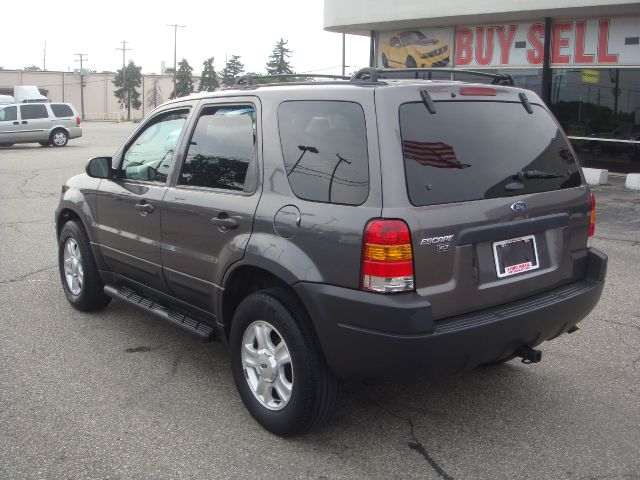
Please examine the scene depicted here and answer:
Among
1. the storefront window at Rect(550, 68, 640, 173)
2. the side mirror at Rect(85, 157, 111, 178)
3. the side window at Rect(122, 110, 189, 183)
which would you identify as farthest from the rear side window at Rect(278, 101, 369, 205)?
the storefront window at Rect(550, 68, 640, 173)

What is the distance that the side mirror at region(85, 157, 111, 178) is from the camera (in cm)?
489

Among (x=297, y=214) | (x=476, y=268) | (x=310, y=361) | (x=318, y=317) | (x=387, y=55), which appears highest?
(x=387, y=55)

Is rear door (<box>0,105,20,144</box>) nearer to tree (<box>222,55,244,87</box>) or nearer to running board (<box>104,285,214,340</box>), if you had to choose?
running board (<box>104,285,214,340</box>)

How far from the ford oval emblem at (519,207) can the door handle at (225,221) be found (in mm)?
1473

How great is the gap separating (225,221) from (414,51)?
14939mm

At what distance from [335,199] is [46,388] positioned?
2.27 m

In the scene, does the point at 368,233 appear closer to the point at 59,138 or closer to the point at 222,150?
the point at 222,150

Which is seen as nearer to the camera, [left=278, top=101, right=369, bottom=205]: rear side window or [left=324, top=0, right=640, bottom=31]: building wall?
[left=278, top=101, right=369, bottom=205]: rear side window

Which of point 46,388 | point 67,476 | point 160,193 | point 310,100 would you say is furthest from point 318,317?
point 46,388

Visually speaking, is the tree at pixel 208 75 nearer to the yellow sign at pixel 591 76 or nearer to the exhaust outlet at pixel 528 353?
the yellow sign at pixel 591 76

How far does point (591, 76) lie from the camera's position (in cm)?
1492

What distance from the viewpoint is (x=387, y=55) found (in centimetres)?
1792

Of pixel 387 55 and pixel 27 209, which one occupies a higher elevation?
pixel 387 55

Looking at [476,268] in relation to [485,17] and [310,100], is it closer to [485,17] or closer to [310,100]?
[310,100]
